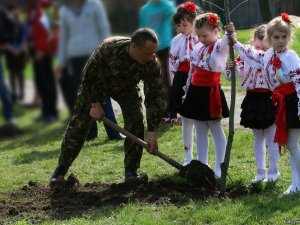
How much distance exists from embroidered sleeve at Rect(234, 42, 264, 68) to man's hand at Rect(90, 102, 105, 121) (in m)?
1.30

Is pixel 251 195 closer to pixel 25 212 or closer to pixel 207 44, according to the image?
pixel 207 44

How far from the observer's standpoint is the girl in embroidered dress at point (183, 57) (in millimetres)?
6438

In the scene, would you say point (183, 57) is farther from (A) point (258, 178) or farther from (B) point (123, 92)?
(A) point (258, 178)

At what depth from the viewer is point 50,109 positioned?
1270 mm

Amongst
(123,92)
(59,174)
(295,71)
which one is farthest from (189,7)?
(59,174)

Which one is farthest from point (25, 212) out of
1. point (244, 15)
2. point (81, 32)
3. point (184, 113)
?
point (81, 32)

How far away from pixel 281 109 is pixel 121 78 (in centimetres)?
141

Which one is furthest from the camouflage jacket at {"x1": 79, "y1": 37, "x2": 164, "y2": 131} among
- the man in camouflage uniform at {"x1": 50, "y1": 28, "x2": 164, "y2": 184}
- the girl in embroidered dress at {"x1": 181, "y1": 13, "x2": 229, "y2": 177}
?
the girl in embroidered dress at {"x1": 181, "y1": 13, "x2": 229, "y2": 177}

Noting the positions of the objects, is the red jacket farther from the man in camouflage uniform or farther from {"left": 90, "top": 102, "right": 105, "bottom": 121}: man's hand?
{"left": 90, "top": 102, "right": 105, "bottom": 121}: man's hand

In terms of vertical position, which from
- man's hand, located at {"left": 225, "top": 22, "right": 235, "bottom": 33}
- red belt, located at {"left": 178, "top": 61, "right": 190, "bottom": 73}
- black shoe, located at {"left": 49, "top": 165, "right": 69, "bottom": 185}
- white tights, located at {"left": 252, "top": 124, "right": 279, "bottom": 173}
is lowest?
black shoe, located at {"left": 49, "top": 165, "right": 69, "bottom": 185}

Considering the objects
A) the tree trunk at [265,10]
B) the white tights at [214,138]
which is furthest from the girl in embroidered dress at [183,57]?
the tree trunk at [265,10]

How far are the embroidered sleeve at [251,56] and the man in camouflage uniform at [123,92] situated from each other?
74cm

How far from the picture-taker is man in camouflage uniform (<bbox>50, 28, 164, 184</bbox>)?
5250 millimetres

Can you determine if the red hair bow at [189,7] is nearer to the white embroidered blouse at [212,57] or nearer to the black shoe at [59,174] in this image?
the white embroidered blouse at [212,57]
